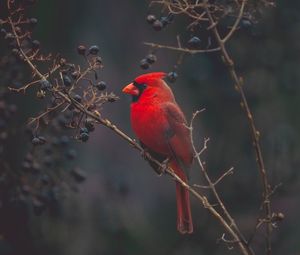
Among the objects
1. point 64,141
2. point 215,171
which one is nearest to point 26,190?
point 64,141

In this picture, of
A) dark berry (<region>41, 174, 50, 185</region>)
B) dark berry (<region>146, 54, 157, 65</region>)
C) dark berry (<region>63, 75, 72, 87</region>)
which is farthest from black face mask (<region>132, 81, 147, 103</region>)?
dark berry (<region>63, 75, 72, 87</region>)

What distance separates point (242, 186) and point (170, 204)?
3.06ft

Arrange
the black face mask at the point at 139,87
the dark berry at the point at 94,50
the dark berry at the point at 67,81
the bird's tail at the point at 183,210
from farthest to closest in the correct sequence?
1. the black face mask at the point at 139,87
2. the bird's tail at the point at 183,210
3. the dark berry at the point at 94,50
4. the dark berry at the point at 67,81

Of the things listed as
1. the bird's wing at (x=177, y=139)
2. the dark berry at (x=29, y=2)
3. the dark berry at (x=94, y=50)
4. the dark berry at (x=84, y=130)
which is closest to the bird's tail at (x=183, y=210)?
the bird's wing at (x=177, y=139)

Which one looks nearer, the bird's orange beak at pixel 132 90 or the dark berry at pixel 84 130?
the dark berry at pixel 84 130

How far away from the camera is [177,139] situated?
11.2ft

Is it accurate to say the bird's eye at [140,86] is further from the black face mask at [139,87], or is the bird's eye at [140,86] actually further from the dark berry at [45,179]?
the dark berry at [45,179]

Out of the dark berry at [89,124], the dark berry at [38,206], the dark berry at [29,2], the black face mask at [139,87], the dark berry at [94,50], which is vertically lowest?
the dark berry at [38,206]

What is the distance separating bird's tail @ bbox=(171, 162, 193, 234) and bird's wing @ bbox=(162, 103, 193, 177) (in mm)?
Result: 113

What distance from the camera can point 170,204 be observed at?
503cm

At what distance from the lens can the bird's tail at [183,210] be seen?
3.11m

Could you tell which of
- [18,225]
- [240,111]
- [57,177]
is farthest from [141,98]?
[240,111]

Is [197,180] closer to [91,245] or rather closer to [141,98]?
[91,245]

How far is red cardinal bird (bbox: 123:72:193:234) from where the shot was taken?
3309 millimetres
